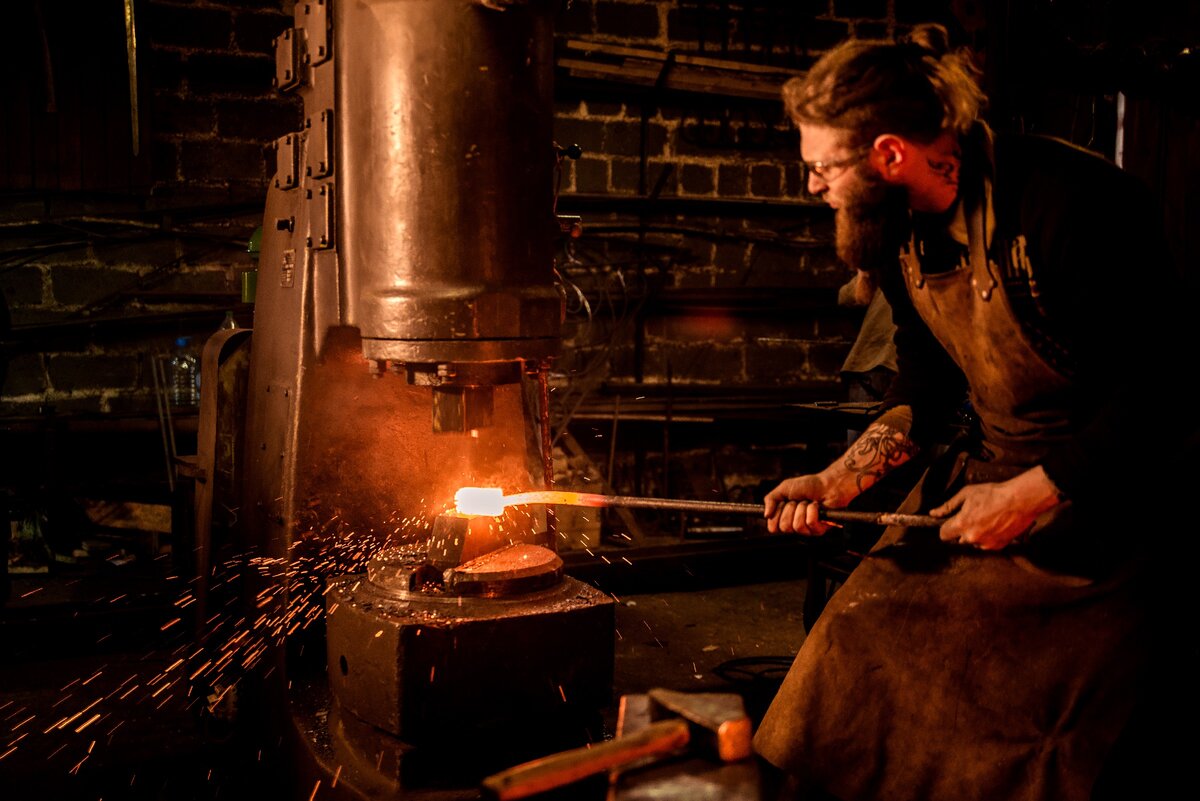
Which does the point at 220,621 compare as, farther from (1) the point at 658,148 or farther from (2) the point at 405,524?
(1) the point at 658,148

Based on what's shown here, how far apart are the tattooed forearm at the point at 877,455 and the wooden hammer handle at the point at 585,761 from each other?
1323 mm

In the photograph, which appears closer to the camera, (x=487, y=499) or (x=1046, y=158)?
(x=1046, y=158)

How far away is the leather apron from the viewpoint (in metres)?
2.03

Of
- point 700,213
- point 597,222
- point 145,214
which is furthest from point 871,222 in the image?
point 145,214

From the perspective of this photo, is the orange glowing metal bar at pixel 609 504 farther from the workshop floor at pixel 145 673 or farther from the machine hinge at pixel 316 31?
the machine hinge at pixel 316 31

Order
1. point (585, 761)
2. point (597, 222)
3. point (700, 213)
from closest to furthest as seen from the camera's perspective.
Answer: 1. point (585, 761)
2. point (597, 222)
3. point (700, 213)

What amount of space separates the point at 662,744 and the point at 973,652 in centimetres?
105

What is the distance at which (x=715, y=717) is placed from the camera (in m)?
1.38

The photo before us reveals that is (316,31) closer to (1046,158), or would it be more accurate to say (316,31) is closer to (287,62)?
(287,62)

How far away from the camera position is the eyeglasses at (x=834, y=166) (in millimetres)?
2279

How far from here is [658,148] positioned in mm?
7332

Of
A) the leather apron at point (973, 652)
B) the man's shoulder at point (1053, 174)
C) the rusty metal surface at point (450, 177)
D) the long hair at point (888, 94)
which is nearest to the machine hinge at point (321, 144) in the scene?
the rusty metal surface at point (450, 177)

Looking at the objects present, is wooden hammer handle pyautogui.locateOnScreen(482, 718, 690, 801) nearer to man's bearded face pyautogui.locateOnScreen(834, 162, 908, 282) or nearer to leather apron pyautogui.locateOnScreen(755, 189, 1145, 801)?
leather apron pyautogui.locateOnScreen(755, 189, 1145, 801)

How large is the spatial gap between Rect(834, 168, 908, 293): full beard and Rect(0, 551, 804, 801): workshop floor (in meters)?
1.37
